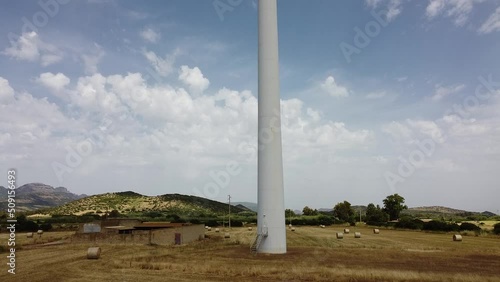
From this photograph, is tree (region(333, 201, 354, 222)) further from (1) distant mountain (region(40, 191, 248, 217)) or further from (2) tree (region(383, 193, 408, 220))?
(1) distant mountain (region(40, 191, 248, 217))

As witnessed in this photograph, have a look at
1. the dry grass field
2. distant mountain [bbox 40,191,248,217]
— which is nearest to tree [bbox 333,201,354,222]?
distant mountain [bbox 40,191,248,217]

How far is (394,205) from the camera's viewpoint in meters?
134

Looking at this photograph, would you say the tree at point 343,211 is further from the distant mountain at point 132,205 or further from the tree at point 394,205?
the distant mountain at point 132,205

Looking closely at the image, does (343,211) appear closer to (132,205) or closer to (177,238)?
(132,205)

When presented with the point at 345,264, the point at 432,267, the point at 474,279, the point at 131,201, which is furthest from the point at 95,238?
the point at 131,201

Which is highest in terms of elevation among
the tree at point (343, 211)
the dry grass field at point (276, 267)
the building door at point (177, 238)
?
the tree at point (343, 211)

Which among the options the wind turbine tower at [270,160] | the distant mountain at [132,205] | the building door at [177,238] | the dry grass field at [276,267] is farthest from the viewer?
the distant mountain at [132,205]

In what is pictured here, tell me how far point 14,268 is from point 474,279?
105ft

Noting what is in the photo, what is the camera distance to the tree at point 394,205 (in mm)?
133625

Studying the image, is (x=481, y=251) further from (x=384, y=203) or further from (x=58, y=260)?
(x=384, y=203)

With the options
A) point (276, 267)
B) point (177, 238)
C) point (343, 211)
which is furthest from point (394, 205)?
point (276, 267)

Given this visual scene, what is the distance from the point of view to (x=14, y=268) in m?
29.2

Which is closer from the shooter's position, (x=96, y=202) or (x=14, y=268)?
Result: (x=14, y=268)

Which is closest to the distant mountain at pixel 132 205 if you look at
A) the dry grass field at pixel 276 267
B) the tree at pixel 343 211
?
the tree at pixel 343 211
